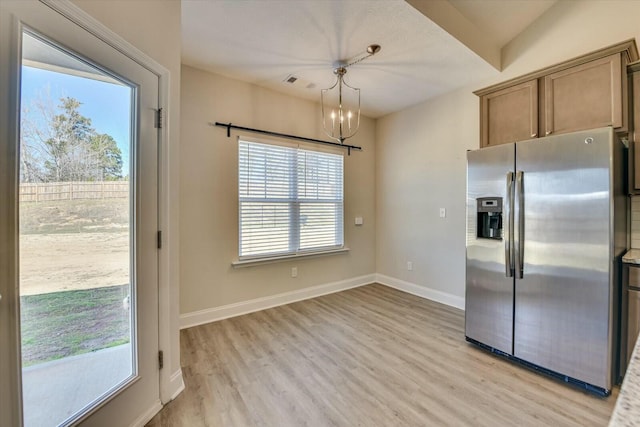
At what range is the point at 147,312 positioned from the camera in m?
1.61

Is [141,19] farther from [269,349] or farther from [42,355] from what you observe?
[269,349]

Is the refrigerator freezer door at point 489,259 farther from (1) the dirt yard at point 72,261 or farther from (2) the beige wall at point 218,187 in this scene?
(1) the dirt yard at point 72,261

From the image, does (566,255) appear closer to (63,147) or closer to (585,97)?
(585,97)

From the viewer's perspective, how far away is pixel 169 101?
1772mm

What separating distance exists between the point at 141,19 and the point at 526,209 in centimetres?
293

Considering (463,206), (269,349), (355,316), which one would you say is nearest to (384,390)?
(269,349)

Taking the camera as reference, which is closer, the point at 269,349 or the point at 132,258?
the point at 132,258

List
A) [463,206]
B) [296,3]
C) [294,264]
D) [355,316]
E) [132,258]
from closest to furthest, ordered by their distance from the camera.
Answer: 1. [132,258]
2. [296,3]
3. [355,316]
4. [463,206]
5. [294,264]

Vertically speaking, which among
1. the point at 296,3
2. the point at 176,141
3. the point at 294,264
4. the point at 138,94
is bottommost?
the point at 294,264

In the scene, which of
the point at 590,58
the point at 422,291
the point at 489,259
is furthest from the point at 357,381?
the point at 590,58

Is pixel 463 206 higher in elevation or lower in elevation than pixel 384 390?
higher

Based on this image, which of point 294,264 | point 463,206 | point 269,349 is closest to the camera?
point 269,349

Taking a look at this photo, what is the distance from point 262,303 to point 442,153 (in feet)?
10.0

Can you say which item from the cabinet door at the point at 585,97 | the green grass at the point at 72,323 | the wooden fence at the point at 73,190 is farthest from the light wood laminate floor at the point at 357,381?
the cabinet door at the point at 585,97
